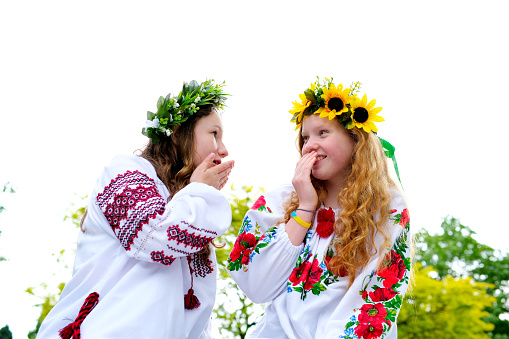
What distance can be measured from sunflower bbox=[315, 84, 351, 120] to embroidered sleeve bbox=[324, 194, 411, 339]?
80 centimetres

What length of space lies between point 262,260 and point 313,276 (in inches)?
12.2

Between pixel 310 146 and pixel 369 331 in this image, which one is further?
pixel 310 146

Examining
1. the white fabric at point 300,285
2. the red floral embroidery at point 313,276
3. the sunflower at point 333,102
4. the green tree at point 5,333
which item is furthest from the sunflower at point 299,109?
the green tree at point 5,333

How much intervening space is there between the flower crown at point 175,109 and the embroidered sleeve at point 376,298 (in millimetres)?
1473

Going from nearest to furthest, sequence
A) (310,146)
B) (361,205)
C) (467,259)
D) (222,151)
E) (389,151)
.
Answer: (361,205)
(310,146)
(222,151)
(389,151)
(467,259)

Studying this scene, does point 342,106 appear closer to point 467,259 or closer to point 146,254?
point 146,254

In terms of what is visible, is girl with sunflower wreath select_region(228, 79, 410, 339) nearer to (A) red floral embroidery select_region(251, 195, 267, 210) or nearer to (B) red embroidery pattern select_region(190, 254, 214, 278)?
(A) red floral embroidery select_region(251, 195, 267, 210)

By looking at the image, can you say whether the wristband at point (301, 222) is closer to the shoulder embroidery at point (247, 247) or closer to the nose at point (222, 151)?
the shoulder embroidery at point (247, 247)

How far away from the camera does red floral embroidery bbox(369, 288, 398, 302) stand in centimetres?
314

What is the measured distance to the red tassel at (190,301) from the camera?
10.5 ft

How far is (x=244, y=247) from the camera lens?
336 cm

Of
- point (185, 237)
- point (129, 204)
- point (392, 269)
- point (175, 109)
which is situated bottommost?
point (392, 269)

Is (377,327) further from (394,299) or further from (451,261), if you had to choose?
(451,261)

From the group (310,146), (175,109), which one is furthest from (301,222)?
(175,109)
